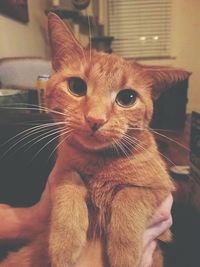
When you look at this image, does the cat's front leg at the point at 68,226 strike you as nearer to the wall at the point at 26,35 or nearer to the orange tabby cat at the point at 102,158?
the orange tabby cat at the point at 102,158

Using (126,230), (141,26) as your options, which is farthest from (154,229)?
(141,26)

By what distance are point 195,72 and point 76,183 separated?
163 inches

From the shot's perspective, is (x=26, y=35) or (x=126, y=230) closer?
(x=126, y=230)

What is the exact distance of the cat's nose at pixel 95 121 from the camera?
0.75 metres

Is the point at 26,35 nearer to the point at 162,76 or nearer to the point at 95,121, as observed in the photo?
the point at 162,76

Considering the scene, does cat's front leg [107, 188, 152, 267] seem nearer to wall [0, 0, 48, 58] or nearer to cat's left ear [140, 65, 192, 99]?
cat's left ear [140, 65, 192, 99]

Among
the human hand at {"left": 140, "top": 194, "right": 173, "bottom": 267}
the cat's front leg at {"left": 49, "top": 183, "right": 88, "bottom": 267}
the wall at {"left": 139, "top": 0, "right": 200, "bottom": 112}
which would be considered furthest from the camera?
the wall at {"left": 139, "top": 0, "right": 200, "bottom": 112}

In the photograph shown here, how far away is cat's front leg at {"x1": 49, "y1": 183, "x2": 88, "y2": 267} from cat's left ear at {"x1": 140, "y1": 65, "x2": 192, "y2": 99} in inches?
14.0

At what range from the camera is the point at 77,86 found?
0.87 meters

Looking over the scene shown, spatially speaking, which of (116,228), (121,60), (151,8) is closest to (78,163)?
(116,228)

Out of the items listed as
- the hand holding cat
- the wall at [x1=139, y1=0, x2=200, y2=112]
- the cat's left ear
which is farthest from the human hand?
the wall at [x1=139, y1=0, x2=200, y2=112]

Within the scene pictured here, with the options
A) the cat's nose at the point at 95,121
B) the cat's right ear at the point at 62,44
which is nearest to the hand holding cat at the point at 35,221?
the cat's nose at the point at 95,121

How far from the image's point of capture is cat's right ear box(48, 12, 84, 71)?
0.91 m

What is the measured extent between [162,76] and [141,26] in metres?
3.83
